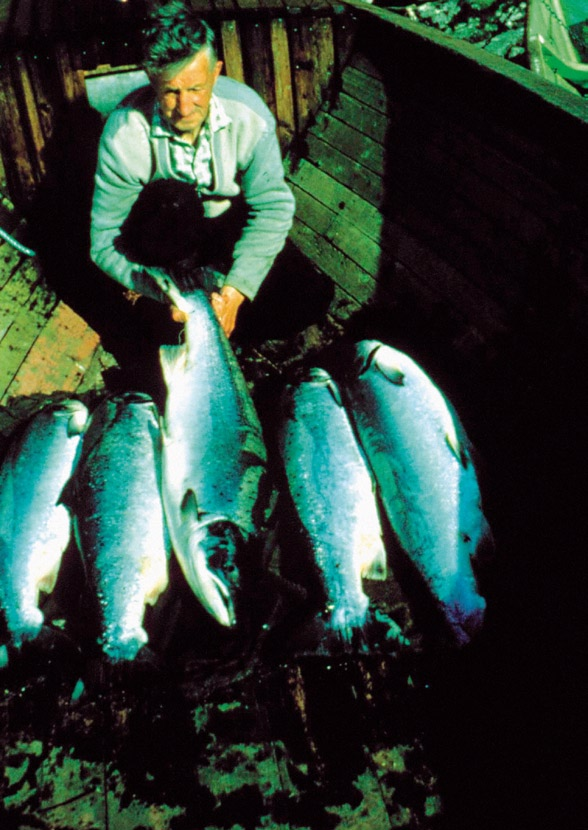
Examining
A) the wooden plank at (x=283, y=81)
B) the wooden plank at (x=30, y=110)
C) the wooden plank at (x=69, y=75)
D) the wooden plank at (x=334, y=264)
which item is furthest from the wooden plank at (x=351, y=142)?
the wooden plank at (x=30, y=110)

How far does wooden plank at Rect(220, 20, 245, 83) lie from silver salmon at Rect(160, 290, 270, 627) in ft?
7.81

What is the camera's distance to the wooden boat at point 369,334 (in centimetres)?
228

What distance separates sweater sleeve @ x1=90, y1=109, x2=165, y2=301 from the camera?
3.15 meters

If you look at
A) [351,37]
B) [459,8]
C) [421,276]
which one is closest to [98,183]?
[421,276]

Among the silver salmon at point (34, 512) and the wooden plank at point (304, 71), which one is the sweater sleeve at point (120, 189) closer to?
the silver salmon at point (34, 512)

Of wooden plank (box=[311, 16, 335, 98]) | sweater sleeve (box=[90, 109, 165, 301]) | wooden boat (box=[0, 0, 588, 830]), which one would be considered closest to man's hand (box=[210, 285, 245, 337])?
sweater sleeve (box=[90, 109, 165, 301])

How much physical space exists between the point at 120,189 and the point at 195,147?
607 mm

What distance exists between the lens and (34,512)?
294 centimetres

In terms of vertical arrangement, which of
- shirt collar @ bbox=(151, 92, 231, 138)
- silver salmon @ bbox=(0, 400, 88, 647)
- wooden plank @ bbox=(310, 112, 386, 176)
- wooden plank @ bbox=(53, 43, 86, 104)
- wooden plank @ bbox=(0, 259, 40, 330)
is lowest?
silver salmon @ bbox=(0, 400, 88, 647)

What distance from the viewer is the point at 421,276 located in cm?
381

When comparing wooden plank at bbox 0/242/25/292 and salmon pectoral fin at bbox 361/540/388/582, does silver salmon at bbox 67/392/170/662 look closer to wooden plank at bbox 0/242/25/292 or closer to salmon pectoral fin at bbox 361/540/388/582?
salmon pectoral fin at bbox 361/540/388/582

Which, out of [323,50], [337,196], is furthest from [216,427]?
[323,50]

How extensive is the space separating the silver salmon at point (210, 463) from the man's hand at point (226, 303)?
169 mm

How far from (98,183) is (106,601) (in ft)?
8.99
